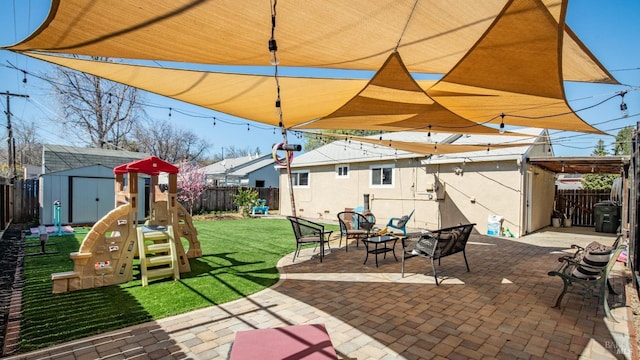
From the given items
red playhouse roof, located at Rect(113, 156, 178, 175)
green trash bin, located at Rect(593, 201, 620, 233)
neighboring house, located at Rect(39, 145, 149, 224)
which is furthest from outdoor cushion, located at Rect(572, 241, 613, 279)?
neighboring house, located at Rect(39, 145, 149, 224)

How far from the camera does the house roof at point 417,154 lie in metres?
9.91

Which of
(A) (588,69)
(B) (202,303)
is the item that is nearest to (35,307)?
(B) (202,303)

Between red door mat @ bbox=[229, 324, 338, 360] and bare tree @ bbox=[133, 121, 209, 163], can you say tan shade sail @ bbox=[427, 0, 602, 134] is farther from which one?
bare tree @ bbox=[133, 121, 209, 163]

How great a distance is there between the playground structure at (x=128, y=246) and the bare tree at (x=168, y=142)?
73.3 feet

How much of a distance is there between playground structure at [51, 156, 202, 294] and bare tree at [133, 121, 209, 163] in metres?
22.3

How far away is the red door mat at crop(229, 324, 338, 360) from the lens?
1.98 m

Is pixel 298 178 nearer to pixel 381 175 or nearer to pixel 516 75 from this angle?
pixel 381 175

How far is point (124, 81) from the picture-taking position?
15.2ft

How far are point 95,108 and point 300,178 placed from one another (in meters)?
14.1

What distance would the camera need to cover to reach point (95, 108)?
1964 cm

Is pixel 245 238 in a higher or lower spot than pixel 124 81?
lower

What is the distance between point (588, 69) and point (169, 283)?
6.47 m

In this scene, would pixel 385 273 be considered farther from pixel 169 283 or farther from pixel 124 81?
pixel 124 81

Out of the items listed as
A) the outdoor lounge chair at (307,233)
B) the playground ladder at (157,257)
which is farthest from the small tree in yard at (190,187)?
the playground ladder at (157,257)
